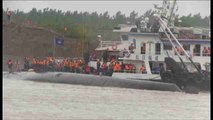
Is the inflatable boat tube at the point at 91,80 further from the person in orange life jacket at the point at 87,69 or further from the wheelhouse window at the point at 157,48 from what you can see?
the wheelhouse window at the point at 157,48

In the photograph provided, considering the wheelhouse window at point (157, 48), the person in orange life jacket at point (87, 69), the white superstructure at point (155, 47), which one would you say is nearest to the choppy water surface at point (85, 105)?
the person in orange life jacket at point (87, 69)

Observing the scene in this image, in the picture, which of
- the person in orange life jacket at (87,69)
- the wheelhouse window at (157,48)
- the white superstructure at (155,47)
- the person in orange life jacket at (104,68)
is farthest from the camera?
the wheelhouse window at (157,48)

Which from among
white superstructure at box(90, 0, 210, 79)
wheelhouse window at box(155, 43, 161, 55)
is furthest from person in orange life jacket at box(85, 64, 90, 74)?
wheelhouse window at box(155, 43, 161, 55)

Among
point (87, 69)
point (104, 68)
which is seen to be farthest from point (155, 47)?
point (87, 69)

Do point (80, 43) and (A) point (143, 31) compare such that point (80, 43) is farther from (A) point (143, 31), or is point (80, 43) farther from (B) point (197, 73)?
(B) point (197, 73)

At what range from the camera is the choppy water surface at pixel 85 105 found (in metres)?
4.25

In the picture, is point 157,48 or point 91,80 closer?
point 91,80

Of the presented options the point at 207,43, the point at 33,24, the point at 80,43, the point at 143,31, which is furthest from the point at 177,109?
the point at 207,43

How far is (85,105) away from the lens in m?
5.19

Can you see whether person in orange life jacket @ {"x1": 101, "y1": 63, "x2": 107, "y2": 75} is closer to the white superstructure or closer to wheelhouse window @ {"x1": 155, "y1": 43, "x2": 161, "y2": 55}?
the white superstructure

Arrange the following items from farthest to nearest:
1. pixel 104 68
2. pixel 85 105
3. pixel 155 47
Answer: pixel 155 47, pixel 104 68, pixel 85 105

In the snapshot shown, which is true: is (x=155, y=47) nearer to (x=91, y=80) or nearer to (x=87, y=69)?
(x=91, y=80)

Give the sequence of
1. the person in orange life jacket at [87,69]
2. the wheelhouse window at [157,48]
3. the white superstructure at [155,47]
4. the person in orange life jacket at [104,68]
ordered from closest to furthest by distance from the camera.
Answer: the person in orange life jacket at [87,69]
the person in orange life jacket at [104,68]
the white superstructure at [155,47]
the wheelhouse window at [157,48]

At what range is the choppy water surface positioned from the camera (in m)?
4.25
